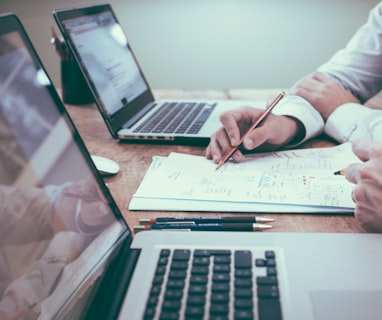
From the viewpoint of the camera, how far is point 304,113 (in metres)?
0.96

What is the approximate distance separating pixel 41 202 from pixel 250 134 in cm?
46

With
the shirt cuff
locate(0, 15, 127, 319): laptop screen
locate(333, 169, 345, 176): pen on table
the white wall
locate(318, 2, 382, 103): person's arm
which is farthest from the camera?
the white wall

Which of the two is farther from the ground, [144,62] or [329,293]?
[329,293]

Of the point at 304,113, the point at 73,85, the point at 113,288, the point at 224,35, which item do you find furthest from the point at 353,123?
the point at 224,35

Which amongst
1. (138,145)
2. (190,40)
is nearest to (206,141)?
(138,145)

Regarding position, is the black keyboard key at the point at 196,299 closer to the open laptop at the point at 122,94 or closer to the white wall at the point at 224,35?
the open laptop at the point at 122,94

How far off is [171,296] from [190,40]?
1.96m

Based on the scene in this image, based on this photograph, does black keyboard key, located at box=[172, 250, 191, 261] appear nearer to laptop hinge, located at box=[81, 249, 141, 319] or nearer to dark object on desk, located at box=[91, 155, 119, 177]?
laptop hinge, located at box=[81, 249, 141, 319]

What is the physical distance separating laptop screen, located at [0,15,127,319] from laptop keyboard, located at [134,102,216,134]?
0.42 meters

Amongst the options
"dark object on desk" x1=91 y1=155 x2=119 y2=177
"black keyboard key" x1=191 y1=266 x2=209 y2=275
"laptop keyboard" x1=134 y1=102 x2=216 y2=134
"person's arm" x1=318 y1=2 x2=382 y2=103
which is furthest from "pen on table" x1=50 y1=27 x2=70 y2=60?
"black keyboard key" x1=191 y1=266 x2=209 y2=275

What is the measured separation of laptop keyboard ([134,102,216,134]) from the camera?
0.99 meters

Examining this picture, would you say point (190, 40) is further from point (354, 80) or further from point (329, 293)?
point (329, 293)

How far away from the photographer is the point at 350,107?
99 centimetres

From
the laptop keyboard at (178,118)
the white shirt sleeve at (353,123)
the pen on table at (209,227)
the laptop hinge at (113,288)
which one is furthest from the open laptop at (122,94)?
the laptop hinge at (113,288)
